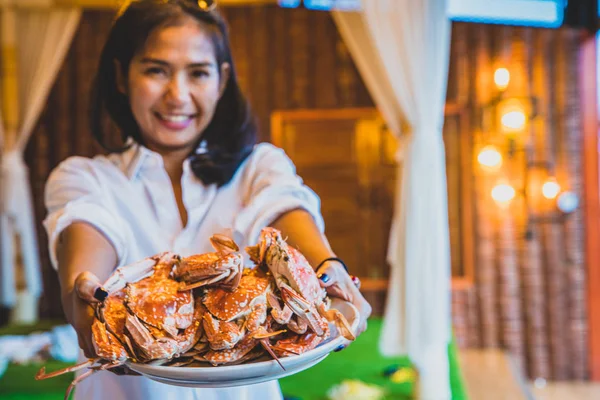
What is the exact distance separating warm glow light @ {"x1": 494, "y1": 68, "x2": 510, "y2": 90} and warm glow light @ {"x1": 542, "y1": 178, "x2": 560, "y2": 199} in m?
0.86

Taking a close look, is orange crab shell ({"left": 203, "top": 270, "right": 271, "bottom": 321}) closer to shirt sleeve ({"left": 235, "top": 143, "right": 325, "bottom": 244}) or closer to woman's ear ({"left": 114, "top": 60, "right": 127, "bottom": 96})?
shirt sleeve ({"left": 235, "top": 143, "right": 325, "bottom": 244})

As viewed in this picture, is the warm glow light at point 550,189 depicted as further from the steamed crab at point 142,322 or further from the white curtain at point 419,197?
the steamed crab at point 142,322

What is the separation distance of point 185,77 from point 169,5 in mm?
156

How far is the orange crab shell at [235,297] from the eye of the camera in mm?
810

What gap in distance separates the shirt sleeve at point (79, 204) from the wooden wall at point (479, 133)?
3653mm

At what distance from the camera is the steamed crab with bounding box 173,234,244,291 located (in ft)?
2.68

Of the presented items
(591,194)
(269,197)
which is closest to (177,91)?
(269,197)

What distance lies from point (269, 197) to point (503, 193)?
3.87m

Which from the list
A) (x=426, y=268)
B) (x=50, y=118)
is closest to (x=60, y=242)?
(x=426, y=268)

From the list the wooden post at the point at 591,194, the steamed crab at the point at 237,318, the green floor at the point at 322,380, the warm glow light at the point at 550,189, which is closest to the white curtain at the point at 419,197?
the green floor at the point at 322,380

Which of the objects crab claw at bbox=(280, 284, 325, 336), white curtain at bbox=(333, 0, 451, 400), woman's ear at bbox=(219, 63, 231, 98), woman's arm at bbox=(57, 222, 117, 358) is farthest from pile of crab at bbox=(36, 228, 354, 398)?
white curtain at bbox=(333, 0, 451, 400)

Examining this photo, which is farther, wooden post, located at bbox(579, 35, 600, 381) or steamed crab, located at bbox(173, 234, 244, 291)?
wooden post, located at bbox(579, 35, 600, 381)

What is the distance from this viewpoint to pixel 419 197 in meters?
2.77

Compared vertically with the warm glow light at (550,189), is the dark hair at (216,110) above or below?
above
